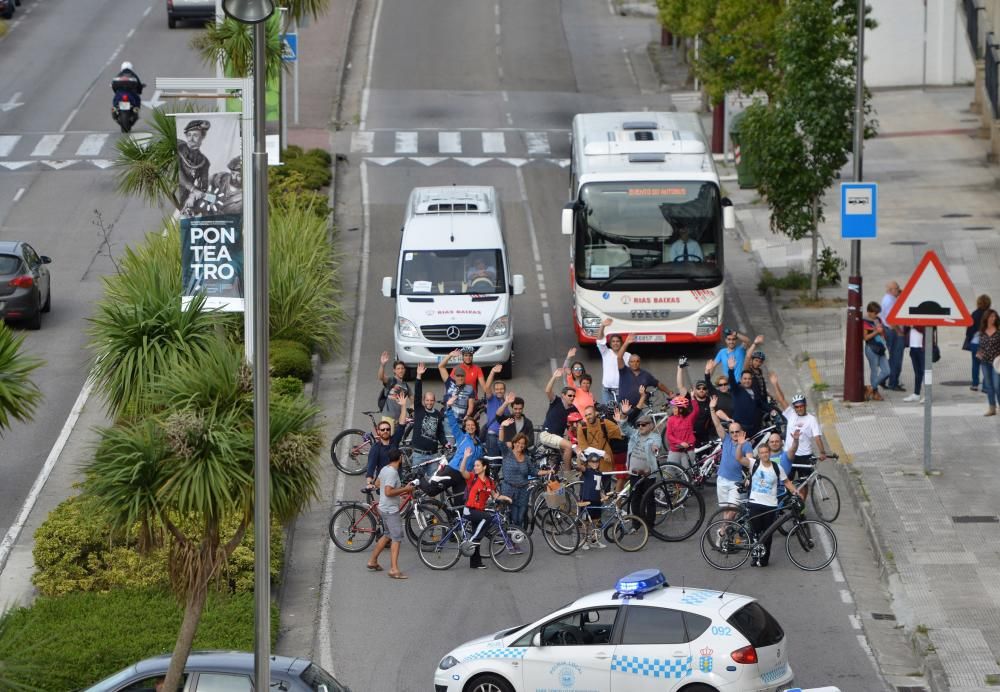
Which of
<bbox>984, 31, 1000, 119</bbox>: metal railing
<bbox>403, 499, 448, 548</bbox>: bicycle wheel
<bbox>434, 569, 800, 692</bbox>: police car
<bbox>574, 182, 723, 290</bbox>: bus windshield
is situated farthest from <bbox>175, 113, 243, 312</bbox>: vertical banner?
<bbox>984, 31, 1000, 119</bbox>: metal railing

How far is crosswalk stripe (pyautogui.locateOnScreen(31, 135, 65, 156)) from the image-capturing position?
41500 millimetres

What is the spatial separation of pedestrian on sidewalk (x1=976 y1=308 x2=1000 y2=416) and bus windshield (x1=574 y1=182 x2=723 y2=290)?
15.6 feet

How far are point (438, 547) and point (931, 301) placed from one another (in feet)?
24.0

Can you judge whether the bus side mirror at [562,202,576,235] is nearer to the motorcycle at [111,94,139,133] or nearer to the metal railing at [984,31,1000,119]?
the motorcycle at [111,94,139,133]

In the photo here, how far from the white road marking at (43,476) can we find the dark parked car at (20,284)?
9.14ft

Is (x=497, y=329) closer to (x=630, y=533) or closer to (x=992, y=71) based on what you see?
(x=630, y=533)

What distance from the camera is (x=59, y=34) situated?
55.7 meters

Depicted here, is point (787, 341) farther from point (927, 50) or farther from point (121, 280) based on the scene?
point (927, 50)

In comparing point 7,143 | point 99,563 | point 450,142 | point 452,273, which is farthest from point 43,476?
point 450,142

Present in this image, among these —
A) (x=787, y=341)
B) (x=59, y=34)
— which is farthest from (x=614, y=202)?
(x=59, y=34)

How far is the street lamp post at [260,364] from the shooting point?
12273mm

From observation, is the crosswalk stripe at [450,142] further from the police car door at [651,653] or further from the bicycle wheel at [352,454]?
the police car door at [651,653]

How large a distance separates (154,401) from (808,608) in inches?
308

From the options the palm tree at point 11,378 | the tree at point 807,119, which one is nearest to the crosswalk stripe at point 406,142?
the tree at point 807,119
